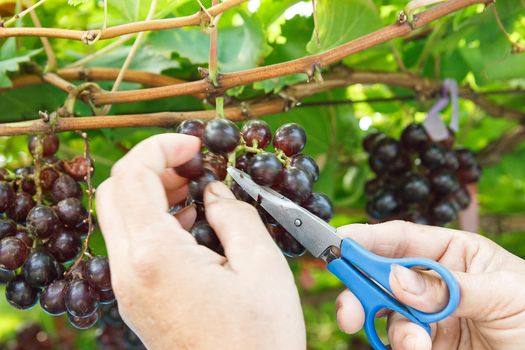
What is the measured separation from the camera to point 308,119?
1.73 metres

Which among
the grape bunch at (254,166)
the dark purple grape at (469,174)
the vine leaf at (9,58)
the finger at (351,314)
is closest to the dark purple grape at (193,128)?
the grape bunch at (254,166)

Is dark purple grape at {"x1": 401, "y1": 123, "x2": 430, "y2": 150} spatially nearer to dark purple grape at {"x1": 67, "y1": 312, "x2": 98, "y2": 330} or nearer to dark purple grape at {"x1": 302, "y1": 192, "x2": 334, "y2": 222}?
dark purple grape at {"x1": 302, "y1": 192, "x2": 334, "y2": 222}

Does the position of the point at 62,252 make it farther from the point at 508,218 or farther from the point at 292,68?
the point at 508,218

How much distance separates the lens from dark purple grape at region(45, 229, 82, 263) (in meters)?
0.98

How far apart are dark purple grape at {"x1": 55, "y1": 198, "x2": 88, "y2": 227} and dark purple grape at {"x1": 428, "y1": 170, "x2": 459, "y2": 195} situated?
3.08 ft

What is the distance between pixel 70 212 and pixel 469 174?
1.15 m

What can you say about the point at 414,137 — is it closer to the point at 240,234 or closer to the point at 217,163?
the point at 217,163

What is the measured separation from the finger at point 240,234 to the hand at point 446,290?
18 cm

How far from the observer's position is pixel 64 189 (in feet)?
3.34

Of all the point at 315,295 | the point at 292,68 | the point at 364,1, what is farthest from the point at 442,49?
the point at 315,295

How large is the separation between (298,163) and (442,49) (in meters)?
0.79

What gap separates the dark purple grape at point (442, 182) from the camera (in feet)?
5.23

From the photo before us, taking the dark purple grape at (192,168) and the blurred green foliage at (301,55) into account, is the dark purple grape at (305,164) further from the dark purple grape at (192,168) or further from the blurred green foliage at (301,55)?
the blurred green foliage at (301,55)

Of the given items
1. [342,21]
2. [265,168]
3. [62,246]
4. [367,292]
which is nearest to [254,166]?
[265,168]
